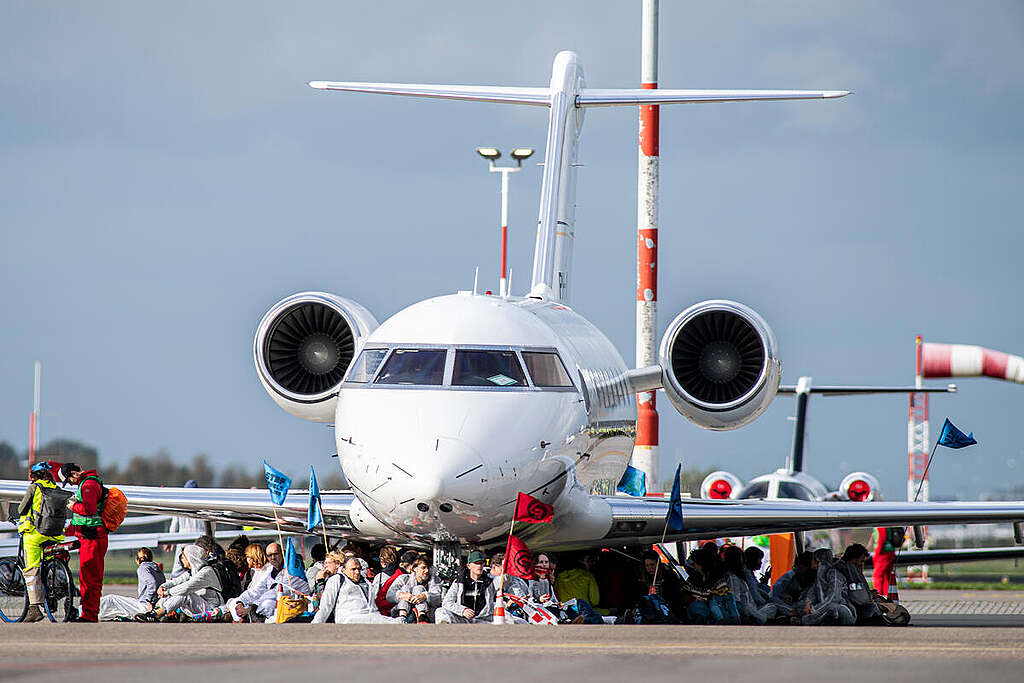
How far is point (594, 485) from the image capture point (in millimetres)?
15805

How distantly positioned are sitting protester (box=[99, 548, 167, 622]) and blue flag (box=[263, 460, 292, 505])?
1555mm

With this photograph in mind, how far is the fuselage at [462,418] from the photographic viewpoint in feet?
41.5

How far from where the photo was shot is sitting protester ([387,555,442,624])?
1355cm

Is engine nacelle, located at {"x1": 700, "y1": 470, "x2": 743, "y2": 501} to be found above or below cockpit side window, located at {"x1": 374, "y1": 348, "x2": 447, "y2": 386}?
below

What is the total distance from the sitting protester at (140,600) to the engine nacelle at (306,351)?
3.33 metres

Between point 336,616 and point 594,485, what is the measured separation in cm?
350

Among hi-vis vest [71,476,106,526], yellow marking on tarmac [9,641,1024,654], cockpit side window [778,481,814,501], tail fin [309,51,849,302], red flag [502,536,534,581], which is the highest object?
tail fin [309,51,849,302]

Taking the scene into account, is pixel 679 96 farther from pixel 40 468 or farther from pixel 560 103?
pixel 40 468

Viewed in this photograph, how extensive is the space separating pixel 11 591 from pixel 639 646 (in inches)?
289

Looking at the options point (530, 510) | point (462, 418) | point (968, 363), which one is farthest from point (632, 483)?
point (968, 363)

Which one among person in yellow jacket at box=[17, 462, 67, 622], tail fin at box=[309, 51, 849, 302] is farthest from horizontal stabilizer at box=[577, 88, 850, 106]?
person in yellow jacket at box=[17, 462, 67, 622]

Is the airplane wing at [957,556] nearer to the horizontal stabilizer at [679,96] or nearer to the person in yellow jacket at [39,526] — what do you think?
the horizontal stabilizer at [679,96]

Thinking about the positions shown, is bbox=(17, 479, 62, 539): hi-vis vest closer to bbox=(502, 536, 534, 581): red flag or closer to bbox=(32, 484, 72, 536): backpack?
bbox=(32, 484, 72, 536): backpack

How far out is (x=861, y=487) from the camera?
102 feet
